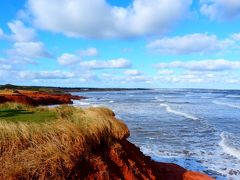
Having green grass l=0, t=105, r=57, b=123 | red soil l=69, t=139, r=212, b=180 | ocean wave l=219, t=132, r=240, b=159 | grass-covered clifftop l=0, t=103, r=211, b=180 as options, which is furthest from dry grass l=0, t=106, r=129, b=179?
ocean wave l=219, t=132, r=240, b=159

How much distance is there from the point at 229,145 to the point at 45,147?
41.8 feet

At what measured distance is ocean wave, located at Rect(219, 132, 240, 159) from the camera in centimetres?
1755

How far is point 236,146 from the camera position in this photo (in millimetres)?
19016

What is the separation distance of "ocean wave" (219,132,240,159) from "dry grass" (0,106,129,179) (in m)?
8.81

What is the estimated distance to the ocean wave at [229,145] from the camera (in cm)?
1755

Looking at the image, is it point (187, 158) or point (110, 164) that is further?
point (187, 158)

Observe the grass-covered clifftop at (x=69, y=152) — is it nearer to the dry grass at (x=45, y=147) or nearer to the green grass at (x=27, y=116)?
the dry grass at (x=45, y=147)

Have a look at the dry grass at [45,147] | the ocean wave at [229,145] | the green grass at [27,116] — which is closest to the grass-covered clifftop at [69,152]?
the dry grass at [45,147]

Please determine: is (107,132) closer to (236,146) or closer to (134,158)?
(134,158)

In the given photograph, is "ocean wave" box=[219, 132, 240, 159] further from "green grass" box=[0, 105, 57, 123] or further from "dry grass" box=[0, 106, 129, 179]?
"dry grass" box=[0, 106, 129, 179]

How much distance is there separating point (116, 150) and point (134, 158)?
999mm

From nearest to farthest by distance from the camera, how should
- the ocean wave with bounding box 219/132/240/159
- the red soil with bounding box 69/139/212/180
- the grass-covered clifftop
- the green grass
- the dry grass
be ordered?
the dry grass → the grass-covered clifftop → the red soil with bounding box 69/139/212/180 → the green grass → the ocean wave with bounding box 219/132/240/159

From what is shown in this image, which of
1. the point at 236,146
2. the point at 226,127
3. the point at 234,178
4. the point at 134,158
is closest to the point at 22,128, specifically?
the point at 134,158

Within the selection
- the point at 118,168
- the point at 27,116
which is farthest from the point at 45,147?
the point at 27,116
